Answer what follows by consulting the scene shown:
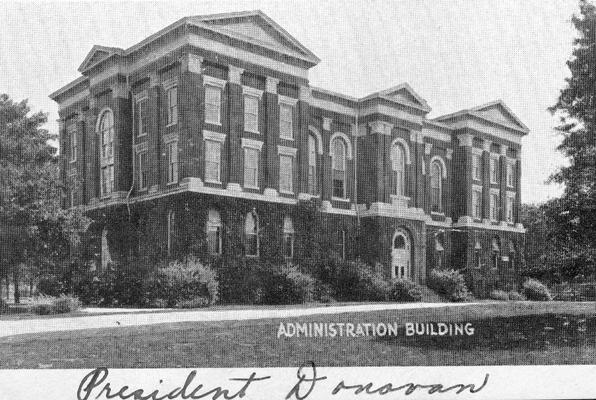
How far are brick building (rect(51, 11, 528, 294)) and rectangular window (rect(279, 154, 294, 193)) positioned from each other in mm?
61

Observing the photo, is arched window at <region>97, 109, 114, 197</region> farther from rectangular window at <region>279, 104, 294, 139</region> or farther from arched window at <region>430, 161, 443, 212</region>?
arched window at <region>430, 161, 443, 212</region>

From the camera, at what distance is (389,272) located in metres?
25.1

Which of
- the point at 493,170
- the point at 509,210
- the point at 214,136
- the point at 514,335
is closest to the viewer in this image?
the point at 514,335

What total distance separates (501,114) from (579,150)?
7.69 ft

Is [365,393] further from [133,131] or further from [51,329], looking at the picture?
[133,131]

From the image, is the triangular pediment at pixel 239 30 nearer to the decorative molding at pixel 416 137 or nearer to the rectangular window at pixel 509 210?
the rectangular window at pixel 509 210

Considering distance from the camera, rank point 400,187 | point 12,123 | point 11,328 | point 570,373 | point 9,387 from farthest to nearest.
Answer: point 400,187 → point 12,123 → point 11,328 → point 570,373 → point 9,387

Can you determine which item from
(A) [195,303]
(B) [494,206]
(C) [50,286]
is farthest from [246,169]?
(B) [494,206]

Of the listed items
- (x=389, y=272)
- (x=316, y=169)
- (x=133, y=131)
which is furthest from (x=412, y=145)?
(x=133, y=131)

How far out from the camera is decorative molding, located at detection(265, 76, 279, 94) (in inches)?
942

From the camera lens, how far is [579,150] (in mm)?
12266

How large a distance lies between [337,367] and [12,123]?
9.31 metres

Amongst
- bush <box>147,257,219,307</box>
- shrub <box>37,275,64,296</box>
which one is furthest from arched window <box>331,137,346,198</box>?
shrub <box>37,275,64,296</box>

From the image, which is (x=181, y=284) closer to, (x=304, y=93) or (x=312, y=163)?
(x=304, y=93)
